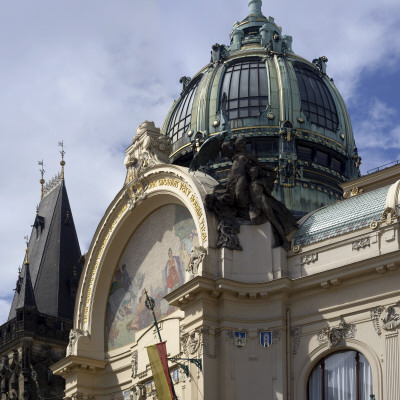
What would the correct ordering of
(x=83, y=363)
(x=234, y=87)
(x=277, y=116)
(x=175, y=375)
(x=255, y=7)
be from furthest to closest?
(x=255, y=7) < (x=234, y=87) < (x=277, y=116) < (x=83, y=363) < (x=175, y=375)

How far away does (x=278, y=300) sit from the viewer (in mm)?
28719

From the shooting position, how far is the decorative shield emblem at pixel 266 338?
2847 centimetres

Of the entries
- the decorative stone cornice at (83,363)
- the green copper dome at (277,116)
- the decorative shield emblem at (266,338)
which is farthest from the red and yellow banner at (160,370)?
the green copper dome at (277,116)

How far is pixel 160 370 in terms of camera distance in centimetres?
2898

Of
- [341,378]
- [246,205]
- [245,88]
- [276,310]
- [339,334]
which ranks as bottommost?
[341,378]

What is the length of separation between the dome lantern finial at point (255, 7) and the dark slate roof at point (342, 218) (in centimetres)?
1655

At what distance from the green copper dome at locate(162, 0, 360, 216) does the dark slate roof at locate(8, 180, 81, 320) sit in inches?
640

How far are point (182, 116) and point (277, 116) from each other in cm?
406

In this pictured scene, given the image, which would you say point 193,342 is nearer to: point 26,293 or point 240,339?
point 240,339

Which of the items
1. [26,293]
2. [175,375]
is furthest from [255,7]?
[175,375]

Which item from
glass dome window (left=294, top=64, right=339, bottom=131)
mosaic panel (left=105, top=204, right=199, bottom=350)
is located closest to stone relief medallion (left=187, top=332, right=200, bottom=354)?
mosaic panel (left=105, top=204, right=199, bottom=350)

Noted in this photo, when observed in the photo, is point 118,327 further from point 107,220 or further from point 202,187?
point 202,187

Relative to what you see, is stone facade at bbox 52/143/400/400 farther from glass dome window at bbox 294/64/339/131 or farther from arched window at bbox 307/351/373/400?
glass dome window at bbox 294/64/339/131

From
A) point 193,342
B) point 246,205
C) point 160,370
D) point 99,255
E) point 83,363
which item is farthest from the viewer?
point 99,255
